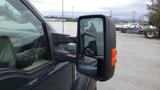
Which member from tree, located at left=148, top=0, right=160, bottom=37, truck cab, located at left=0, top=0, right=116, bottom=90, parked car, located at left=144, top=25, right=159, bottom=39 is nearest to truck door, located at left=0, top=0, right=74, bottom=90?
truck cab, located at left=0, top=0, right=116, bottom=90

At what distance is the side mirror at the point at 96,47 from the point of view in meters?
1.60

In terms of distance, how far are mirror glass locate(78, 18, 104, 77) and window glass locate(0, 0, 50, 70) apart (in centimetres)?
25

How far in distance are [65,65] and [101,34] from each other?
44 centimetres

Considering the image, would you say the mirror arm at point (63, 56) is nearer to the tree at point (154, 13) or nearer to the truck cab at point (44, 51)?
the truck cab at point (44, 51)

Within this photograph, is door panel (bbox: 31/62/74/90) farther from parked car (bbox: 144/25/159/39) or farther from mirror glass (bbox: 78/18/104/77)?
parked car (bbox: 144/25/159/39)

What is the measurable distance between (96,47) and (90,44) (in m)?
0.07

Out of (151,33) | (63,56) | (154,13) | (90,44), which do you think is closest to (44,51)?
(63,56)

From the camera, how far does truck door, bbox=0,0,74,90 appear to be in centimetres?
154

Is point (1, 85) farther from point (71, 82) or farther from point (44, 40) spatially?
point (71, 82)

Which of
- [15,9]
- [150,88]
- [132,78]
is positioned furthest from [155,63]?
[15,9]

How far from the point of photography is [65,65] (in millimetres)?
2023

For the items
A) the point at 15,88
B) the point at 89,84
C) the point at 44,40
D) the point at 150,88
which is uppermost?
the point at 44,40

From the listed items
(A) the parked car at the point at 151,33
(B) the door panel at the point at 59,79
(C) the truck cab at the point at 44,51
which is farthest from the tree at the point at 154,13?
(C) the truck cab at the point at 44,51

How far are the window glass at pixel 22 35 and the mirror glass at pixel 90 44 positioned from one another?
0.81 feet
